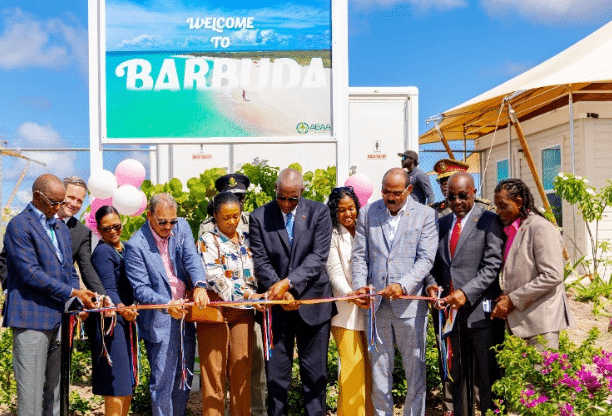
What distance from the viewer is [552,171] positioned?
50.2ft

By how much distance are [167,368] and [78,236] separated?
1240 mm

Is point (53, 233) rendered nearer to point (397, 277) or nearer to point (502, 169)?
point (397, 277)

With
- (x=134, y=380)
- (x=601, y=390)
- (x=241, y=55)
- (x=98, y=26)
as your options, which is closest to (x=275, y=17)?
(x=241, y=55)

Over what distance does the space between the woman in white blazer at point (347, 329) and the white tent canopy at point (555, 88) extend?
716cm

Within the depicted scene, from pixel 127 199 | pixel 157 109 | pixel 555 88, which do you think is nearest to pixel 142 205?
pixel 127 199

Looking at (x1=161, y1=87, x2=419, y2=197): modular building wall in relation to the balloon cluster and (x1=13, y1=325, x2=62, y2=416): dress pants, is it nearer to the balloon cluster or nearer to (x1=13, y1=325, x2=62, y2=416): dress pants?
the balloon cluster

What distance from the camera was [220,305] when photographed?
5.38 metres

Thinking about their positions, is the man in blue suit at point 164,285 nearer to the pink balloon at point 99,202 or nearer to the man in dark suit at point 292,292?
the man in dark suit at point 292,292

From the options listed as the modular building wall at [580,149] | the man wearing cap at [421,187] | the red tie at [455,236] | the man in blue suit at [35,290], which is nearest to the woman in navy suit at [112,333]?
the man in blue suit at [35,290]

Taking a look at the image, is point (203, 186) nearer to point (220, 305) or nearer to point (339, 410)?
point (220, 305)

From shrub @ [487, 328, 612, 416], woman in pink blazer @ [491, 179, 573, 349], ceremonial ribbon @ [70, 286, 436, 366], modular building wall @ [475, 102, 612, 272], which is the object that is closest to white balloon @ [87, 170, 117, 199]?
ceremonial ribbon @ [70, 286, 436, 366]

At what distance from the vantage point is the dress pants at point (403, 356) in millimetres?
5500

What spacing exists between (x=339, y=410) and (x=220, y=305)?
4.19 feet

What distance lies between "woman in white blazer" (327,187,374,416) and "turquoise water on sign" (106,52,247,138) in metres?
2.57
